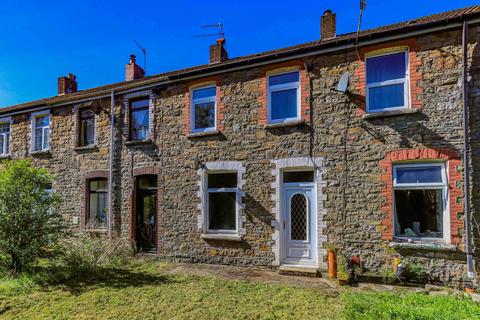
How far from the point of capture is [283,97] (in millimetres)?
8812

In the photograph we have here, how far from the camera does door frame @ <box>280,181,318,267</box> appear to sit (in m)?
8.13

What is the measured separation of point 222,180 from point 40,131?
29.0ft

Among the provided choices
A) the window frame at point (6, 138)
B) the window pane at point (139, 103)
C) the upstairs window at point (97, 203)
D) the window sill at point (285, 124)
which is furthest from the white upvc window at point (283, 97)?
the window frame at point (6, 138)

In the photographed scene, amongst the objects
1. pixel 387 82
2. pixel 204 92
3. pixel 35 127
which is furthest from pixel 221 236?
pixel 35 127

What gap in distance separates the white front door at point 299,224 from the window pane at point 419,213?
2.00 m

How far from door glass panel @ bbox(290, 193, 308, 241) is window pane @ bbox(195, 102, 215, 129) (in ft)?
11.3

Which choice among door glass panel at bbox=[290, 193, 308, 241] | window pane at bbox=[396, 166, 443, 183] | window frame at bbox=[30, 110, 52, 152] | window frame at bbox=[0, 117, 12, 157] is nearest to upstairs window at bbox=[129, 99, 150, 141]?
window frame at bbox=[30, 110, 52, 152]

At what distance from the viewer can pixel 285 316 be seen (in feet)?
17.1

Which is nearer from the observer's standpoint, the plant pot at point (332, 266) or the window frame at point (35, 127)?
the plant pot at point (332, 266)

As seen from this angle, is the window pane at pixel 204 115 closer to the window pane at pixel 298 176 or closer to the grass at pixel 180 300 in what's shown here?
the window pane at pixel 298 176

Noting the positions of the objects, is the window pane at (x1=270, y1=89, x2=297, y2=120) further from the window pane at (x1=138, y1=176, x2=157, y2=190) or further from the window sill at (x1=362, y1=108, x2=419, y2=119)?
the window pane at (x1=138, y1=176, x2=157, y2=190)

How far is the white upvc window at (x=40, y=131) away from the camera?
42.2ft

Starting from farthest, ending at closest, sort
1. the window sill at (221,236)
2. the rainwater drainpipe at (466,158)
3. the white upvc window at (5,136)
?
the white upvc window at (5,136)
the window sill at (221,236)
the rainwater drainpipe at (466,158)

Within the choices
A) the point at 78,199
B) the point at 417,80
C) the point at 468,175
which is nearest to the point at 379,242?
the point at 468,175
